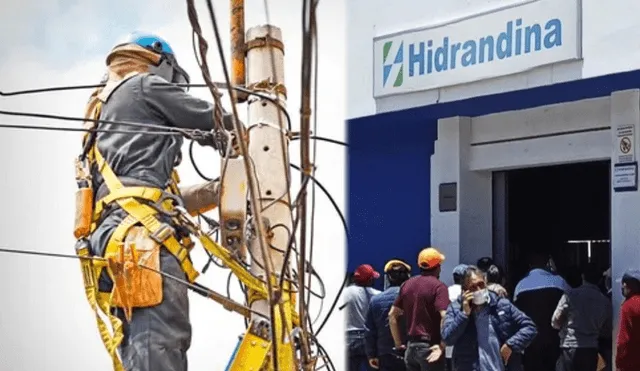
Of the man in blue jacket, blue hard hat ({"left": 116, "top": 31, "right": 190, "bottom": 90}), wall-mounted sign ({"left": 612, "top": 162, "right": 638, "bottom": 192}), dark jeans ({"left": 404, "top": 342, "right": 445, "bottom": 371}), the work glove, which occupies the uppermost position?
blue hard hat ({"left": 116, "top": 31, "right": 190, "bottom": 90})

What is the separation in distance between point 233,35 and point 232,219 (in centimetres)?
72

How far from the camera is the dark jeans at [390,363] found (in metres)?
10.1

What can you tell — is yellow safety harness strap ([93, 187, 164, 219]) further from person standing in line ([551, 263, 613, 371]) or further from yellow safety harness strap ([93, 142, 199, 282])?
person standing in line ([551, 263, 613, 371])

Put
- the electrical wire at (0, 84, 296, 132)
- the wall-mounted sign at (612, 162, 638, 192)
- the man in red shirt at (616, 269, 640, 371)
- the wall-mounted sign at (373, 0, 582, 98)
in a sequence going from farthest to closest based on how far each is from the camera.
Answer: the wall-mounted sign at (612, 162, 638, 192)
the wall-mounted sign at (373, 0, 582, 98)
the man in red shirt at (616, 269, 640, 371)
the electrical wire at (0, 84, 296, 132)

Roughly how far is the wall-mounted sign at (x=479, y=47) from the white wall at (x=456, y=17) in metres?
0.07

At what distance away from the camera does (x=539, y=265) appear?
934cm

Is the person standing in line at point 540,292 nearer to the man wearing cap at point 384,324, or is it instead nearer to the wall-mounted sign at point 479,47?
the man wearing cap at point 384,324

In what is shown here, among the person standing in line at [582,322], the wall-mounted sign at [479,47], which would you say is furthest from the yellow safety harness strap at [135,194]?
the person standing in line at [582,322]

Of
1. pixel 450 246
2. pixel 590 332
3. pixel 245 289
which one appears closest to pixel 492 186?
pixel 450 246

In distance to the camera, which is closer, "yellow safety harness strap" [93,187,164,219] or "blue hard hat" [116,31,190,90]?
"yellow safety harness strap" [93,187,164,219]

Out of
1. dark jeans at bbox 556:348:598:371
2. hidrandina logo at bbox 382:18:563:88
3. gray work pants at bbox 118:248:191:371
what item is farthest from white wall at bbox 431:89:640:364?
gray work pants at bbox 118:248:191:371

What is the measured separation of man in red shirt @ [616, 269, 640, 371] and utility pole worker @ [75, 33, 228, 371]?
168 inches

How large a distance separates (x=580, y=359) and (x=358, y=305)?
2179mm

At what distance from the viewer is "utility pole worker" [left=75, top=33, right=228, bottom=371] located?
4.56 meters
